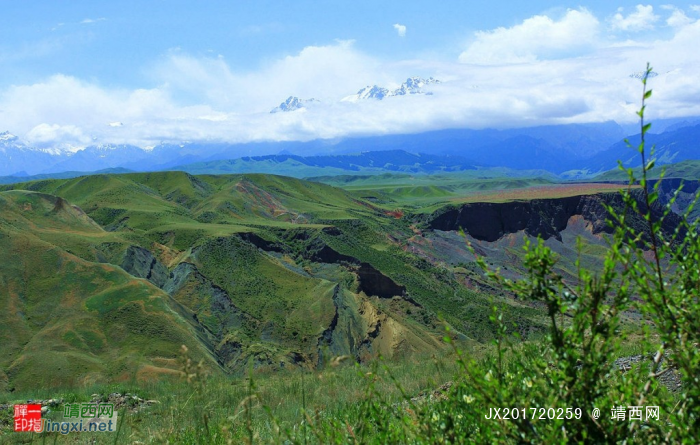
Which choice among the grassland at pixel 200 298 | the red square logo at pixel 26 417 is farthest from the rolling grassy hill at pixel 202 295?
the red square logo at pixel 26 417

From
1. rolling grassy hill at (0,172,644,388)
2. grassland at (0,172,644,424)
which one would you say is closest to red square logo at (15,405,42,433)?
rolling grassy hill at (0,172,644,388)

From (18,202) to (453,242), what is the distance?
66.3m

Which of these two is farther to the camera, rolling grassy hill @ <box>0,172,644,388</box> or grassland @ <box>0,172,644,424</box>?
rolling grassy hill @ <box>0,172,644,388</box>

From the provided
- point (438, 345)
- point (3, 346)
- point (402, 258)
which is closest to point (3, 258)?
point (3, 346)

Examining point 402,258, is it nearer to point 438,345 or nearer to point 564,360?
point 438,345

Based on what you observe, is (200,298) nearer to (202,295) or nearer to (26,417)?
(202,295)

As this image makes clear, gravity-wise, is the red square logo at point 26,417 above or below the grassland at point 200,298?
above

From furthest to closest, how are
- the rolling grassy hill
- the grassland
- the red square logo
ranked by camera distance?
the rolling grassy hill, the grassland, the red square logo

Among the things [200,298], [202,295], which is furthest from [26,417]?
[202,295]

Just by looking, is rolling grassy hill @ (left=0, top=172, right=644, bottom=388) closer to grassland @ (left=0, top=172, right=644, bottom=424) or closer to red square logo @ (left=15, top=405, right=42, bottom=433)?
grassland @ (left=0, top=172, right=644, bottom=424)

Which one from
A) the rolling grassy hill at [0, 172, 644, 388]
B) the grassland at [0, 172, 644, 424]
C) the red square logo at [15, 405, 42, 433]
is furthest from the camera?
the rolling grassy hill at [0, 172, 644, 388]

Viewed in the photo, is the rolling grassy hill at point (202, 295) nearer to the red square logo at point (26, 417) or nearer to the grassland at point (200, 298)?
the grassland at point (200, 298)

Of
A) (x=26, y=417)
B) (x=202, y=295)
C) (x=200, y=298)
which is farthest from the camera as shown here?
(x=202, y=295)

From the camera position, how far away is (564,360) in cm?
370
